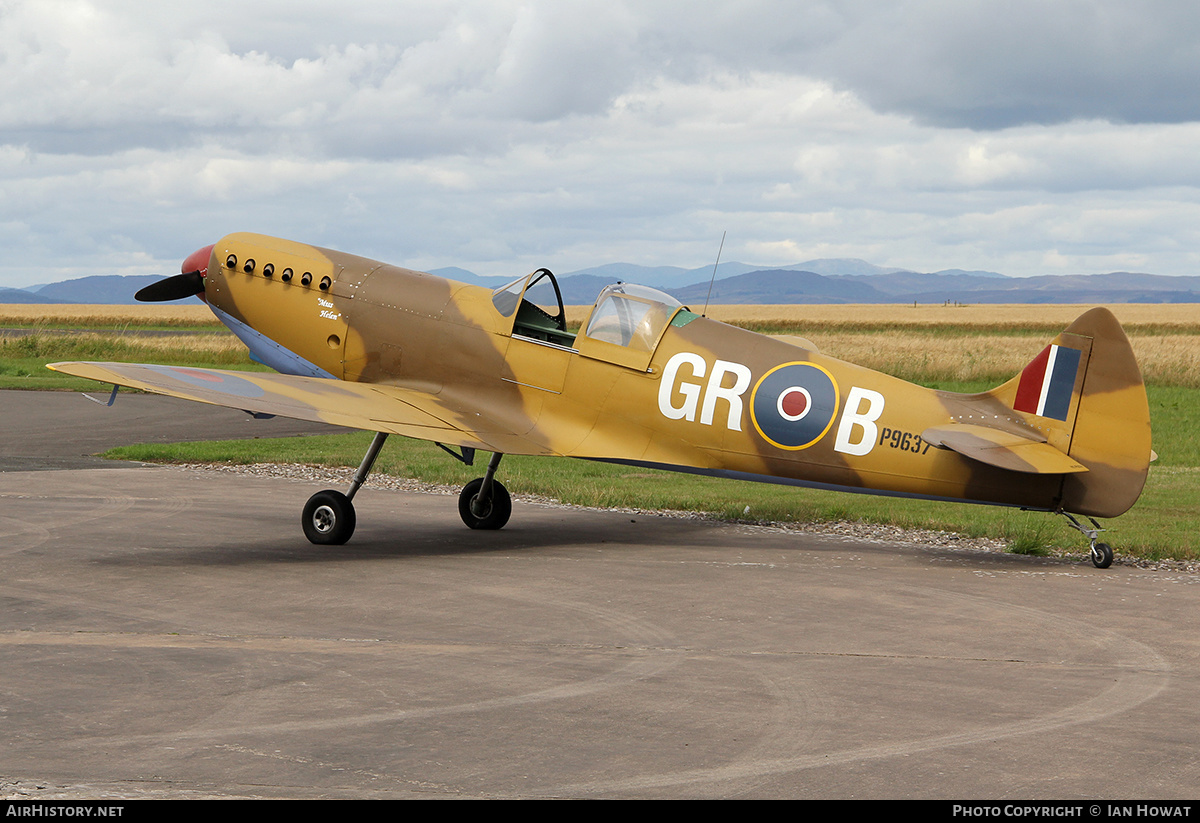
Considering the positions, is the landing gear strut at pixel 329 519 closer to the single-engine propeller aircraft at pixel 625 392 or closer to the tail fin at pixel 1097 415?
the single-engine propeller aircraft at pixel 625 392

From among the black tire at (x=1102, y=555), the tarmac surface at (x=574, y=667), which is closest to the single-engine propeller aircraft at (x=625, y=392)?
the black tire at (x=1102, y=555)

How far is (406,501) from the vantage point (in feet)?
50.2

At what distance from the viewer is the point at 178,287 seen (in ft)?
46.2

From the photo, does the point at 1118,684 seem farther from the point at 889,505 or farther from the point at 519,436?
the point at 889,505

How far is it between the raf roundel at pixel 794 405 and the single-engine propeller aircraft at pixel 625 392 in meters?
0.02

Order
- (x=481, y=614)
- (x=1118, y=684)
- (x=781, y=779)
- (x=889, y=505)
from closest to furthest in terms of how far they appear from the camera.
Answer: (x=781, y=779)
(x=1118, y=684)
(x=481, y=614)
(x=889, y=505)

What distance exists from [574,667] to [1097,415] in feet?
19.0

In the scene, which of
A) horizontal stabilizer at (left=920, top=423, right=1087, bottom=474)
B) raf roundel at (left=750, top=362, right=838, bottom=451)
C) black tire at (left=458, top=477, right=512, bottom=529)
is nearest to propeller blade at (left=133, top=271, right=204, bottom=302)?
black tire at (left=458, top=477, right=512, bottom=529)

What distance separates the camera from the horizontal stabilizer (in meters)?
10.1

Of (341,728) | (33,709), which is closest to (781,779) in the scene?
(341,728)

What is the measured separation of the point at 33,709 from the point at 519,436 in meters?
A: 6.40

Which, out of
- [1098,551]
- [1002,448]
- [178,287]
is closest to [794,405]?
[1002,448]

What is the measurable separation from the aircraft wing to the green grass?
11.9ft

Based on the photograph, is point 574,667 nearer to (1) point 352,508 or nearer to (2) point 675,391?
(2) point 675,391
